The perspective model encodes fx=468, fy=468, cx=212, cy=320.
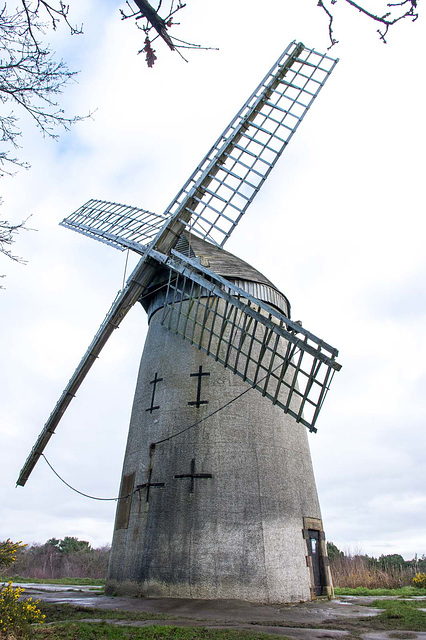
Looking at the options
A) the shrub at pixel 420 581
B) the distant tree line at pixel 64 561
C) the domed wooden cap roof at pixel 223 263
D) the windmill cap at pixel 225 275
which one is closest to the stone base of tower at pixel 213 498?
the windmill cap at pixel 225 275

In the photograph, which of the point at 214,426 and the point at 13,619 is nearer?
the point at 13,619

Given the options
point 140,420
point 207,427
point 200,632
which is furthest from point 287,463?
point 200,632

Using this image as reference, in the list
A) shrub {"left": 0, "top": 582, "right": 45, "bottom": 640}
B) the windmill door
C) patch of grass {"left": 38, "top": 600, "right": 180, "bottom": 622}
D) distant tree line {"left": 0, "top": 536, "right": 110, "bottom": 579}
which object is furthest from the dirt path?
distant tree line {"left": 0, "top": 536, "right": 110, "bottom": 579}

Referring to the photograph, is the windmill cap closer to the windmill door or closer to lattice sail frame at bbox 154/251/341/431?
lattice sail frame at bbox 154/251/341/431

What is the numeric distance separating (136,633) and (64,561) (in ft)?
140

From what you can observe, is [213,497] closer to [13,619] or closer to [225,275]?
[13,619]

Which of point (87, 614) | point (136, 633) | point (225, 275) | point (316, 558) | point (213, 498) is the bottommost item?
point (136, 633)

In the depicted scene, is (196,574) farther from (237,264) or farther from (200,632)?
(237,264)

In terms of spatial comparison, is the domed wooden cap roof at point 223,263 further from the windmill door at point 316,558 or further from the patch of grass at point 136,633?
the patch of grass at point 136,633

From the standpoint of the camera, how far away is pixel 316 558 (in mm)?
10375

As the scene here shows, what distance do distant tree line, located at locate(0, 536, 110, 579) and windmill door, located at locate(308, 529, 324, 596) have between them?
29008mm

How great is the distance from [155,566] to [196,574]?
0.95m

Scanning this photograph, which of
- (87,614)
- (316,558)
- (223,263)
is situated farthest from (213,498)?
(223,263)

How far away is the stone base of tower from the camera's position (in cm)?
918
